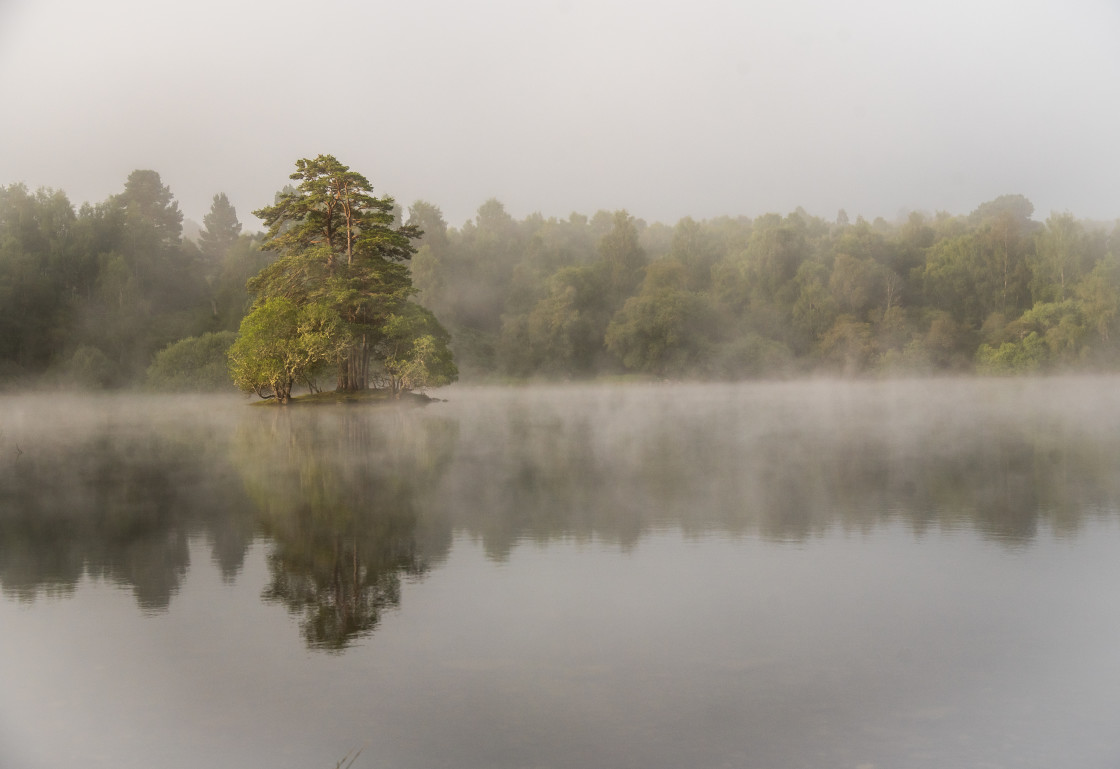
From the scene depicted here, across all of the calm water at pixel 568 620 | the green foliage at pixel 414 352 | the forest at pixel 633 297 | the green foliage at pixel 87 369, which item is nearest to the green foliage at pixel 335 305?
the green foliage at pixel 414 352

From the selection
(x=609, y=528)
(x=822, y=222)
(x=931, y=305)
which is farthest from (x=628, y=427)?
(x=822, y=222)

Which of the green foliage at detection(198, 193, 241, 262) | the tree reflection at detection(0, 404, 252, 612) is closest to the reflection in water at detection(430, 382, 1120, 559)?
the tree reflection at detection(0, 404, 252, 612)

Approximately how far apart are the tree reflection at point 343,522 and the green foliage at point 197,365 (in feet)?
137

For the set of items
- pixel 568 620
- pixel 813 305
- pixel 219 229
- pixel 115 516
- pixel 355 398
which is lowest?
pixel 568 620

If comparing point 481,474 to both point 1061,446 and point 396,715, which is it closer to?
point 396,715

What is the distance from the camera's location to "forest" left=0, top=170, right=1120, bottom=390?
249ft

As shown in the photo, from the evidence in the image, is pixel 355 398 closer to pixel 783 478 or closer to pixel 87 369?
pixel 87 369

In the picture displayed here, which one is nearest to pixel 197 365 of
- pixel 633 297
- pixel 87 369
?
pixel 87 369

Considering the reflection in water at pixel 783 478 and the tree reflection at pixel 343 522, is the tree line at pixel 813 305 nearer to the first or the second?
the reflection in water at pixel 783 478

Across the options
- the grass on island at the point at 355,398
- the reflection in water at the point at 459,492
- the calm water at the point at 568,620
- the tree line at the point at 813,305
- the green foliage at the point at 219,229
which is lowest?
the calm water at the point at 568,620

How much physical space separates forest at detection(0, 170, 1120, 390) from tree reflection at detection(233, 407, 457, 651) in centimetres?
4601

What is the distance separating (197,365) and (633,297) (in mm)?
41001

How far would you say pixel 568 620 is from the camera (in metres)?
7.36

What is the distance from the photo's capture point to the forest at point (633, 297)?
75.9 meters
